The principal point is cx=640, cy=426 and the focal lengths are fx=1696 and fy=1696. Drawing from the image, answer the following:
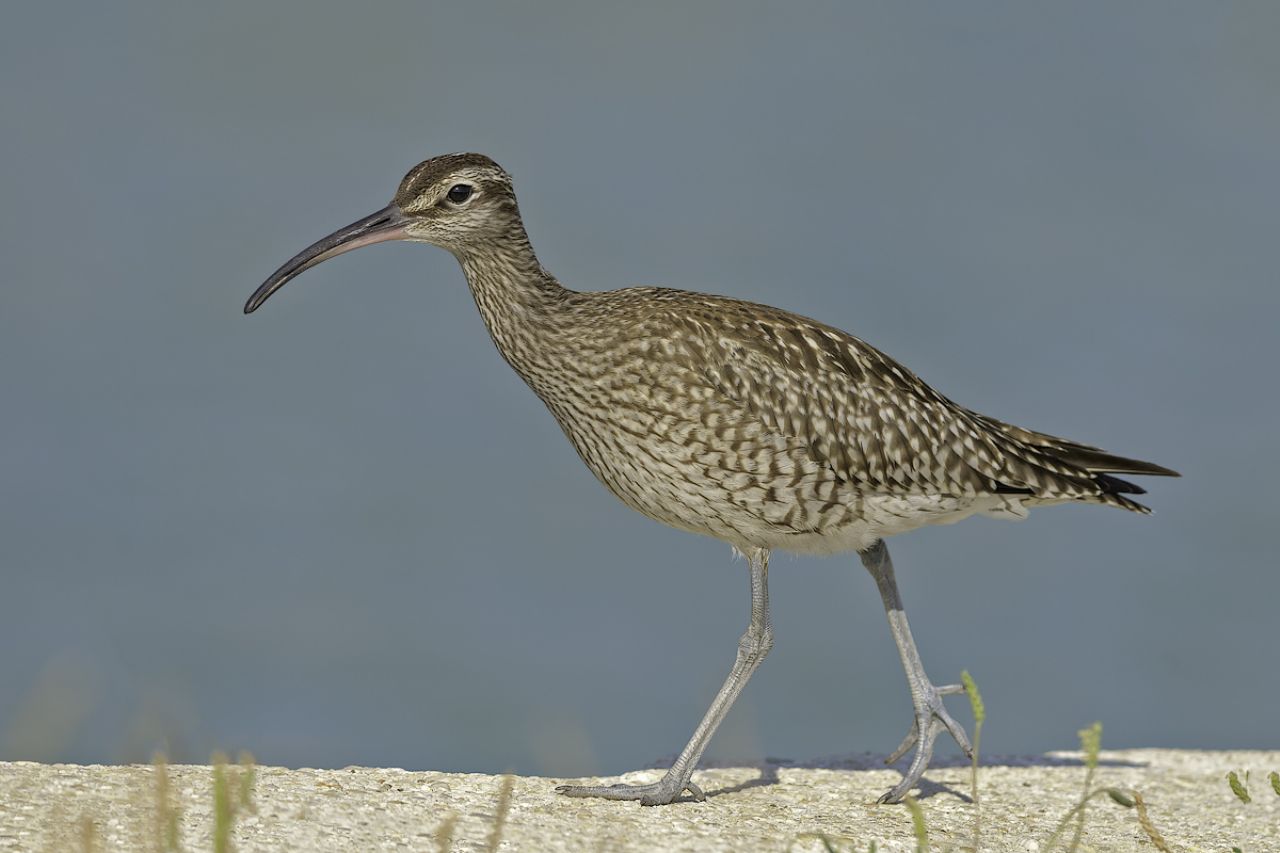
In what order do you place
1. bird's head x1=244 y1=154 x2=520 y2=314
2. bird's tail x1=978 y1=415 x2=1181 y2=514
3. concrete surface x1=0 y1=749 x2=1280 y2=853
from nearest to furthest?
concrete surface x1=0 y1=749 x2=1280 y2=853
bird's head x1=244 y1=154 x2=520 y2=314
bird's tail x1=978 y1=415 x2=1181 y2=514

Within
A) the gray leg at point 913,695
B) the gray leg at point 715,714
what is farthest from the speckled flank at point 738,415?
the gray leg at point 913,695

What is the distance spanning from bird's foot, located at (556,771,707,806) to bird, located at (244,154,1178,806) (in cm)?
1

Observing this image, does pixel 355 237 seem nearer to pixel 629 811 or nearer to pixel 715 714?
pixel 715 714

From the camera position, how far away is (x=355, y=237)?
9.68m

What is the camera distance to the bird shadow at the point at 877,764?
9727 mm

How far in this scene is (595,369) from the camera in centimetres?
909

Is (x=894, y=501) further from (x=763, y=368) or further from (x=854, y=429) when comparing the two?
(x=763, y=368)

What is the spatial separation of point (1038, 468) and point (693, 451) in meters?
2.55

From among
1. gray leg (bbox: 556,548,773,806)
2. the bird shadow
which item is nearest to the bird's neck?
gray leg (bbox: 556,548,773,806)

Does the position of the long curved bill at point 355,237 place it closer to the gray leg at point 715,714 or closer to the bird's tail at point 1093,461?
the gray leg at point 715,714

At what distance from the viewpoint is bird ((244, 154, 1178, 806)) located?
888 centimetres

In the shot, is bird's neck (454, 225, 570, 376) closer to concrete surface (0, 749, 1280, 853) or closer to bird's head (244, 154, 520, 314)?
bird's head (244, 154, 520, 314)

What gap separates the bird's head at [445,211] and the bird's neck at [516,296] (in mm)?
82

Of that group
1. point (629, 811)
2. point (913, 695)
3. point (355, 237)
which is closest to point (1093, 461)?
point (913, 695)
